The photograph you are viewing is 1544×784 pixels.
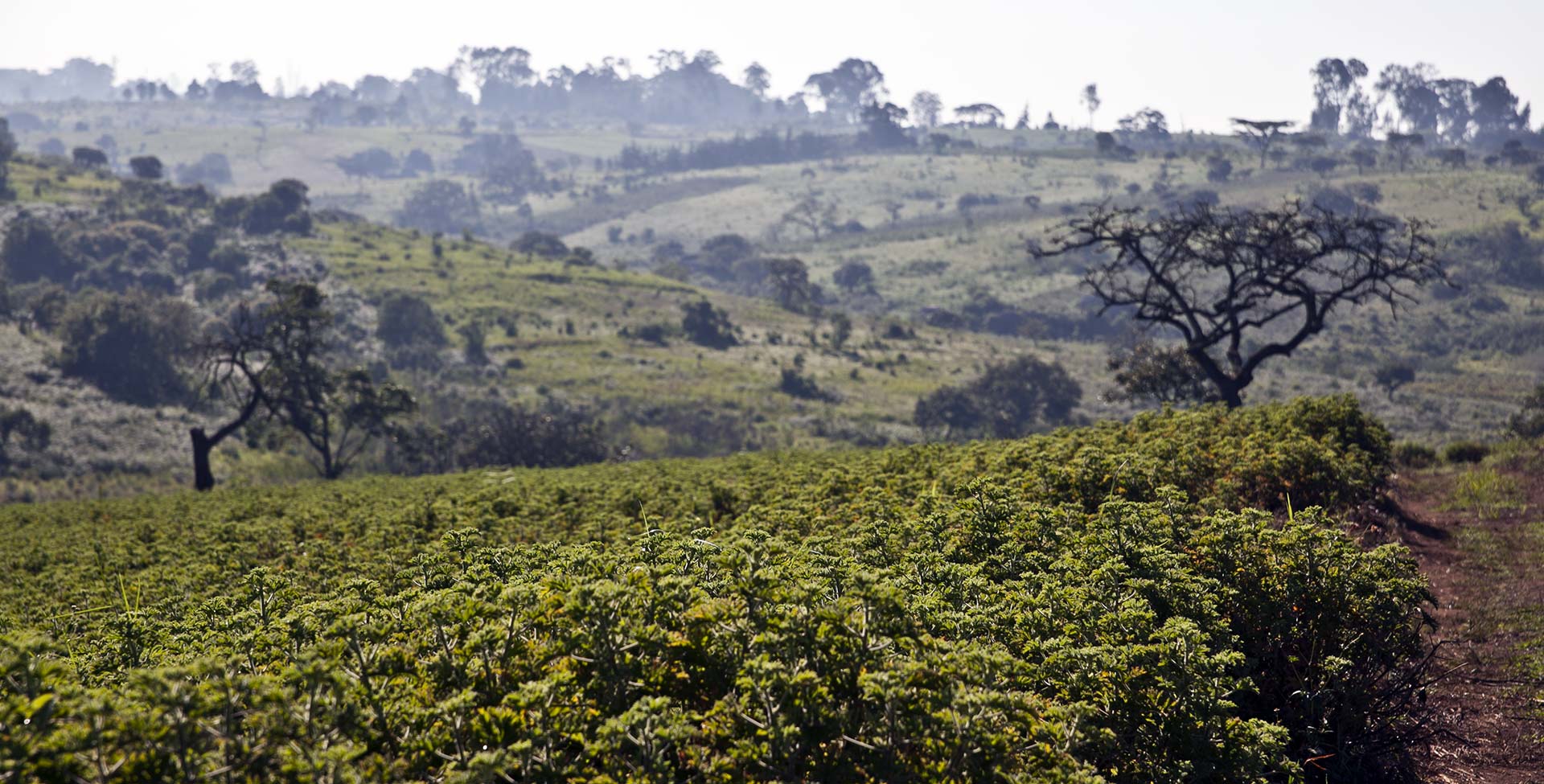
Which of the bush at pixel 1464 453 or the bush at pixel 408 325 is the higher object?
the bush at pixel 1464 453

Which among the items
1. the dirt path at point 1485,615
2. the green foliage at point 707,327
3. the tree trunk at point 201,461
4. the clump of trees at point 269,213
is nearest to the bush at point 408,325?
the green foliage at point 707,327

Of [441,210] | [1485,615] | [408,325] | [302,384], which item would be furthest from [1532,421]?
[441,210]

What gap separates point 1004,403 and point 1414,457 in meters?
40.7

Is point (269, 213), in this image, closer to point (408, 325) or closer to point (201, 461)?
point (408, 325)

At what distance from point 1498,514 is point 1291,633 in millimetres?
10125

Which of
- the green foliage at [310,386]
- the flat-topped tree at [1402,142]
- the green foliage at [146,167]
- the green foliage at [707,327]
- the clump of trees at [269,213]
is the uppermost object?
the flat-topped tree at [1402,142]

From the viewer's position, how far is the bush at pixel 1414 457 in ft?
67.7

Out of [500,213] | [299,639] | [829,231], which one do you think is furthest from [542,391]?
[500,213]

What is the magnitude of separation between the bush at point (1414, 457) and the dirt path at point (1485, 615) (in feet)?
7.58

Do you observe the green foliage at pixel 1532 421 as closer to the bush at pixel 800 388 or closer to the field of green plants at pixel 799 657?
the field of green plants at pixel 799 657

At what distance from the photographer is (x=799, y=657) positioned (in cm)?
523

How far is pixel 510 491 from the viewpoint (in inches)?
653

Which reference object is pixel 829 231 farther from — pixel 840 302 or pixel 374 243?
pixel 374 243

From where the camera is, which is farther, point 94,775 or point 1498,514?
point 1498,514
